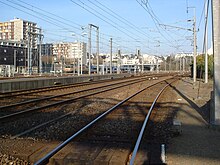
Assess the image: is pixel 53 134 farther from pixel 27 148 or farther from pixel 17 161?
pixel 17 161

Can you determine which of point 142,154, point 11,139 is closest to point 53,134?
point 11,139

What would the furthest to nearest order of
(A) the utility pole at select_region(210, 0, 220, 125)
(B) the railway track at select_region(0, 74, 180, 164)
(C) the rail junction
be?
(A) the utility pole at select_region(210, 0, 220, 125), (B) the railway track at select_region(0, 74, 180, 164), (C) the rail junction

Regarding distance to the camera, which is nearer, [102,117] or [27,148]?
[27,148]

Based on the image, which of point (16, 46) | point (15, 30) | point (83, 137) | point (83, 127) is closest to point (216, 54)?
point (83, 127)

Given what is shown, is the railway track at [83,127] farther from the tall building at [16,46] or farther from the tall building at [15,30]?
the tall building at [15,30]

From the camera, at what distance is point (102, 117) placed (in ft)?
35.0

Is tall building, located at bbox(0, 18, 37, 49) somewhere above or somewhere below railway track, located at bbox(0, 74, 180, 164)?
above

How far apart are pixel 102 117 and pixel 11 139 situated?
4084mm

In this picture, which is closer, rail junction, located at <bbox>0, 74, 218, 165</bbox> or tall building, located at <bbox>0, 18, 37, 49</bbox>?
rail junction, located at <bbox>0, 74, 218, 165</bbox>

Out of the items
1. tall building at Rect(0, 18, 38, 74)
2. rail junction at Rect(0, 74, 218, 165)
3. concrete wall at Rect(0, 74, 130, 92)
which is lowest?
rail junction at Rect(0, 74, 218, 165)

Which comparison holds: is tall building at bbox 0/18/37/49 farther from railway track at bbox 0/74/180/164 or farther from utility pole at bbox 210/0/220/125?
utility pole at bbox 210/0/220/125

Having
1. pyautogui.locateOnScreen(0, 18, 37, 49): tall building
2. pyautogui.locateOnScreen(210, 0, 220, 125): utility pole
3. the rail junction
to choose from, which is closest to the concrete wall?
the rail junction

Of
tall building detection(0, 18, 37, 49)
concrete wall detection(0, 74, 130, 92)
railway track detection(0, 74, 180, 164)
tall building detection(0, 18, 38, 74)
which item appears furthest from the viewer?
tall building detection(0, 18, 37, 49)

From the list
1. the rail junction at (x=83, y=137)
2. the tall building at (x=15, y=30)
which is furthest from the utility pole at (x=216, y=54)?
the tall building at (x=15, y=30)
